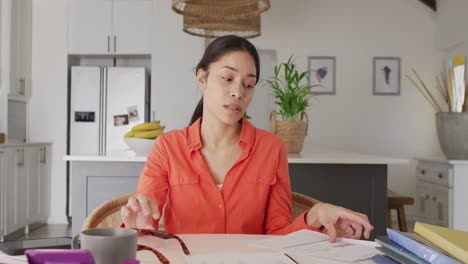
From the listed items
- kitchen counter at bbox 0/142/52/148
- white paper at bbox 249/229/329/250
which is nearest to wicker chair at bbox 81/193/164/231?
white paper at bbox 249/229/329/250

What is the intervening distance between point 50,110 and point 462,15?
15.2ft

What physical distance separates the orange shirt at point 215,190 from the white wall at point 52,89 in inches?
165

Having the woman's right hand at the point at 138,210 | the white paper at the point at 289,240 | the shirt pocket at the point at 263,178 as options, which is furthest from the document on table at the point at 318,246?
the shirt pocket at the point at 263,178

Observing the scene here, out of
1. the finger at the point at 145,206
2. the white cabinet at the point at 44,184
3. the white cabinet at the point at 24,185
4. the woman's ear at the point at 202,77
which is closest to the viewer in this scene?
the finger at the point at 145,206

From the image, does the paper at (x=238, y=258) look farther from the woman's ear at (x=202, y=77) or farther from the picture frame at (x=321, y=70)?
the picture frame at (x=321, y=70)

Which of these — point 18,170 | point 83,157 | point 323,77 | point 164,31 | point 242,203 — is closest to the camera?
point 242,203

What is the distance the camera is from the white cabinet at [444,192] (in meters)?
4.26

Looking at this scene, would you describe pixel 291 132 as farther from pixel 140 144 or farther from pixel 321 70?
pixel 321 70

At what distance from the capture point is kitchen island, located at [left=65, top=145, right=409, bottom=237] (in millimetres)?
2613

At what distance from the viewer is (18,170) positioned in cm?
452

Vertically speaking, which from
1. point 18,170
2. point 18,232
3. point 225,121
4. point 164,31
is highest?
point 164,31

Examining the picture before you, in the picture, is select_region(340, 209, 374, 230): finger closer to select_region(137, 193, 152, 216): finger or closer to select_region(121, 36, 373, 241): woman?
select_region(121, 36, 373, 241): woman

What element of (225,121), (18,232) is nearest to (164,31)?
(18,232)

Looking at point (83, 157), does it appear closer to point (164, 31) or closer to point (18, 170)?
point (18, 170)
